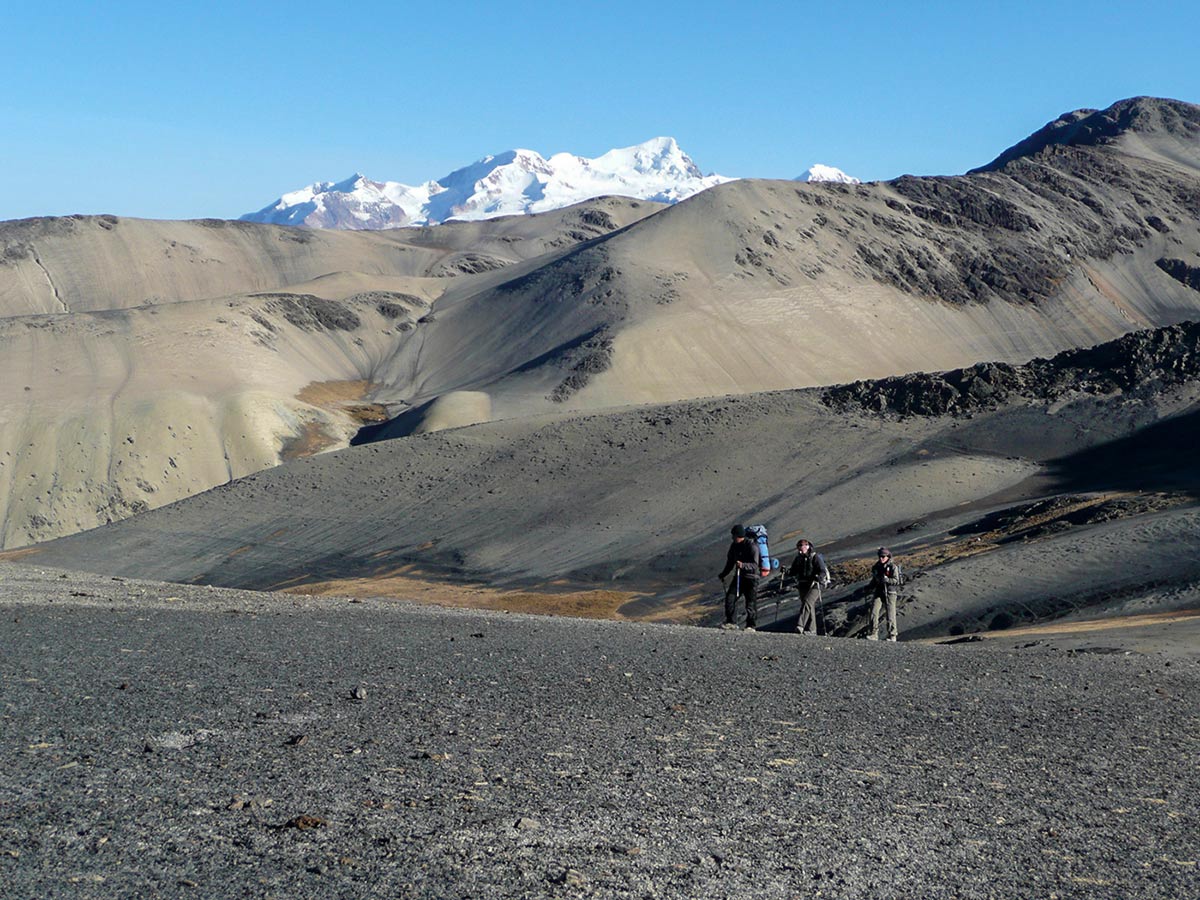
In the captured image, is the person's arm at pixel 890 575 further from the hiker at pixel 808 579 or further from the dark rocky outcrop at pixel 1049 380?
the dark rocky outcrop at pixel 1049 380

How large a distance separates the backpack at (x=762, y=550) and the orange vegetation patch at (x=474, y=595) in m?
12.5

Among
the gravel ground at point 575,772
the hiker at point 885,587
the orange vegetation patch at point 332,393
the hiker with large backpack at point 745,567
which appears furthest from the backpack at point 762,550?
the orange vegetation patch at point 332,393

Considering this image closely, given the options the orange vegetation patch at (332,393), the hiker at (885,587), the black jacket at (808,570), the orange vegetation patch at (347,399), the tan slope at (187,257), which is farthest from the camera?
the tan slope at (187,257)

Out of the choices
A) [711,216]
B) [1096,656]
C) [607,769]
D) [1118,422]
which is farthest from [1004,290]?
[607,769]

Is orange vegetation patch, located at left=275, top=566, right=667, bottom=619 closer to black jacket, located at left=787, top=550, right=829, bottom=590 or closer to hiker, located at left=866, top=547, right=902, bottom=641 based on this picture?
hiker, located at left=866, top=547, right=902, bottom=641

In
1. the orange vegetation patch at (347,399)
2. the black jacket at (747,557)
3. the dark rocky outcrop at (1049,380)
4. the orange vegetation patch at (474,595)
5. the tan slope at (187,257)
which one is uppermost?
the tan slope at (187,257)

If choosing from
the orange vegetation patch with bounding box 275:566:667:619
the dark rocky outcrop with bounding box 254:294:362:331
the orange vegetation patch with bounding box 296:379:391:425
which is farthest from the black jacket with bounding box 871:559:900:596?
the dark rocky outcrop with bounding box 254:294:362:331

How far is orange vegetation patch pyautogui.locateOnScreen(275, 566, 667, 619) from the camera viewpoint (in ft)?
100

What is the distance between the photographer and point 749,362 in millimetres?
71875

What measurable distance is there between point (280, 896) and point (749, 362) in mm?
67799

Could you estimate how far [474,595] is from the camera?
3312 centimetres

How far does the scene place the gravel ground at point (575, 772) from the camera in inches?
224

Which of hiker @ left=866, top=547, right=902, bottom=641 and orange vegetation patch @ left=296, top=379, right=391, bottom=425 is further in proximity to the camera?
orange vegetation patch @ left=296, top=379, right=391, bottom=425

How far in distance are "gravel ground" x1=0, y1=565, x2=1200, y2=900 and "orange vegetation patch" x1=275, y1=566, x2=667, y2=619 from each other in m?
18.1
